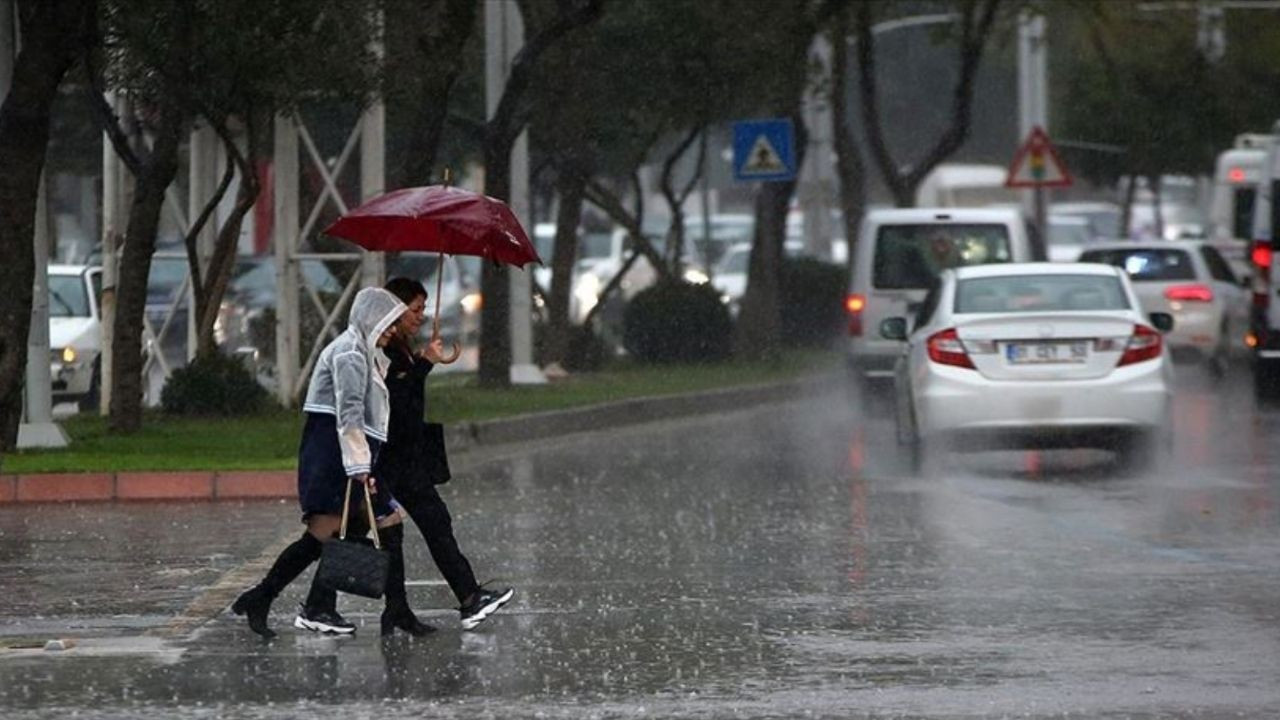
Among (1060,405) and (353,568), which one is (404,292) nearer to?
(353,568)

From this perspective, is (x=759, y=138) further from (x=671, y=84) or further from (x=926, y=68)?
(x=926, y=68)

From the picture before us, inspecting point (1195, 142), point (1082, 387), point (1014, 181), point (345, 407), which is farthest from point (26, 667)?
point (1195, 142)

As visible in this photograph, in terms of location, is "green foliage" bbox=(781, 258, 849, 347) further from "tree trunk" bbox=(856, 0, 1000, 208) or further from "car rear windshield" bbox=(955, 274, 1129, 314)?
"car rear windshield" bbox=(955, 274, 1129, 314)

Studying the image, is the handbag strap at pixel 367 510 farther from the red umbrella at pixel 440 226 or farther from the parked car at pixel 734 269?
the parked car at pixel 734 269

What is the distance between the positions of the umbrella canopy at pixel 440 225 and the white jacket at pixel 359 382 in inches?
23.8

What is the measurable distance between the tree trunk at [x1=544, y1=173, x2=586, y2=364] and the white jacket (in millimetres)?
18940

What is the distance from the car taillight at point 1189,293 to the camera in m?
29.2

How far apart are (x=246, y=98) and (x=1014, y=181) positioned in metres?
16.8

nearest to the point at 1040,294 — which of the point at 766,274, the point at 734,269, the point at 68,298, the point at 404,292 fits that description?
the point at 404,292

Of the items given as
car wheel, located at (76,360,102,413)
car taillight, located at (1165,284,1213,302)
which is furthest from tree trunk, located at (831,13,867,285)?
car wheel, located at (76,360,102,413)

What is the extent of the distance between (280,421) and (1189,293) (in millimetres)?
11926

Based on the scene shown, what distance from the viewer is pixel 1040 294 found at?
18.1m

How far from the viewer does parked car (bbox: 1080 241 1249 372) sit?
29.2 metres

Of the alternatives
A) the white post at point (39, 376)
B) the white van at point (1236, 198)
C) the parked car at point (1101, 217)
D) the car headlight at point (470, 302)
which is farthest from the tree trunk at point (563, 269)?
the parked car at point (1101, 217)
